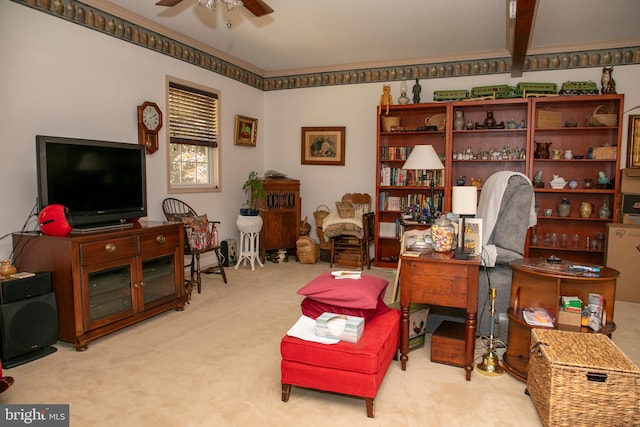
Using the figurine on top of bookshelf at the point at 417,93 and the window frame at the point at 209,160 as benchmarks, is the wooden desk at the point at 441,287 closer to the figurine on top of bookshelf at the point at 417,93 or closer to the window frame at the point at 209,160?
the window frame at the point at 209,160

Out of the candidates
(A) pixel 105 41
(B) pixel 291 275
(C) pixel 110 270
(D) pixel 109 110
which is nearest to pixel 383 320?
(C) pixel 110 270

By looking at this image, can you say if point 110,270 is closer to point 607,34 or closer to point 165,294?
point 165,294

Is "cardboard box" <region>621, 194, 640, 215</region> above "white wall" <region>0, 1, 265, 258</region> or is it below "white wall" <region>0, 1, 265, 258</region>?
→ below

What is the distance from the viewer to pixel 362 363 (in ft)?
7.32

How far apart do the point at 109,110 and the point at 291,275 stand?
2.74m

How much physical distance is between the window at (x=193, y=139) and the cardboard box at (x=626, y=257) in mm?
4670

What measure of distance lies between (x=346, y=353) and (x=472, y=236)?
4.11 feet

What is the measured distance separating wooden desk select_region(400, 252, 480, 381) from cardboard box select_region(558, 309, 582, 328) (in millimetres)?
552

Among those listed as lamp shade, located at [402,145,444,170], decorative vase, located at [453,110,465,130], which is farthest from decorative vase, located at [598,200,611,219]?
lamp shade, located at [402,145,444,170]

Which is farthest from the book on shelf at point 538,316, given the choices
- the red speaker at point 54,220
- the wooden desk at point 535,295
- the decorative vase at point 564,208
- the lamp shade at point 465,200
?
the red speaker at point 54,220

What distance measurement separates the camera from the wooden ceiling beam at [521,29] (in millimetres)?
3337

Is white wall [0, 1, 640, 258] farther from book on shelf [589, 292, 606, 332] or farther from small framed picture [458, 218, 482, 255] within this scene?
book on shelf [589, 292, 606, 332]

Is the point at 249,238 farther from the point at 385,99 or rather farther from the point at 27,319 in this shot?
the point at 27,319

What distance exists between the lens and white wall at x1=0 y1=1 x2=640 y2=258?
3.31m
